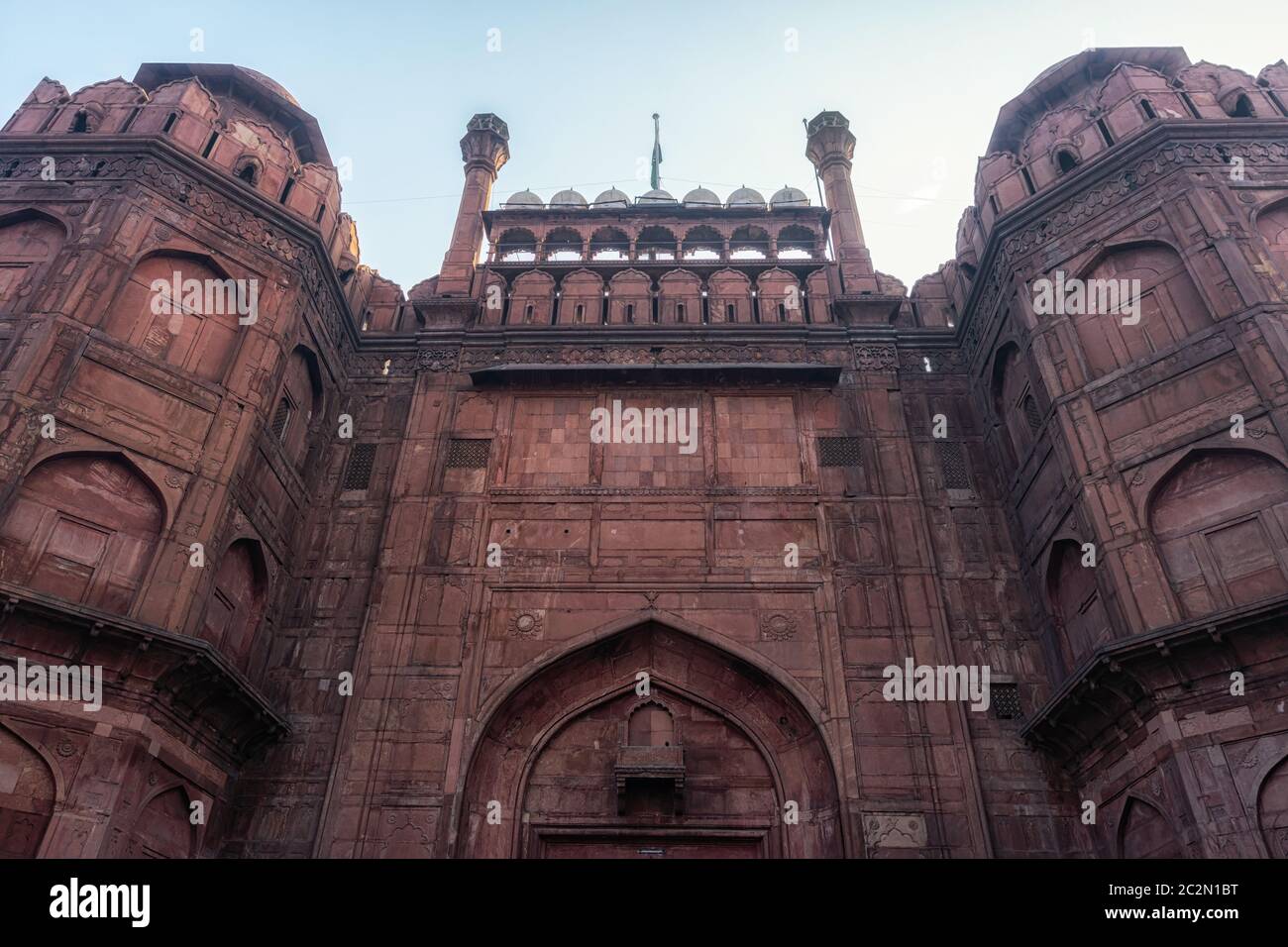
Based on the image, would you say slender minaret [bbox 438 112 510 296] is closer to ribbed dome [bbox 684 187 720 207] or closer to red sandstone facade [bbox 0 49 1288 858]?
red sandstone facade [bbox 0 49 1288 858]

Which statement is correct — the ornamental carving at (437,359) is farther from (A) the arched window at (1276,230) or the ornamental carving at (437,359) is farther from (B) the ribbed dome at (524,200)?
(A) the arched window at (1276,230)

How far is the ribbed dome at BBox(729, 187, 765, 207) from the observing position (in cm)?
2381

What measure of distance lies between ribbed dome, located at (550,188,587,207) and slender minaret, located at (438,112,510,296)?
174 cm

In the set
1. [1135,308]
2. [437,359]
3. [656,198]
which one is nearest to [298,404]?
[437,359]

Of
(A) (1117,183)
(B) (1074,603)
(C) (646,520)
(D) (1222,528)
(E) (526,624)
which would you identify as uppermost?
(A) (1117,183)

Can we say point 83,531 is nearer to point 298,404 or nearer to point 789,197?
point 298,404

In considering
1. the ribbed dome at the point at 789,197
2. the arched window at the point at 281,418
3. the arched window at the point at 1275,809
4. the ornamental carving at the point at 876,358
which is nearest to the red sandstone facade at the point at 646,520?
the arched window at the point at 1275,809

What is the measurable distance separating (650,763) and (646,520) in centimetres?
458

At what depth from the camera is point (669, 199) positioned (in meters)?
24.2

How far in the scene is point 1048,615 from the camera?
15.4 m

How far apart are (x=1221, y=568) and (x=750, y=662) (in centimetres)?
717

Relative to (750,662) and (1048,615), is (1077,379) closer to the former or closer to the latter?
(1048,615)

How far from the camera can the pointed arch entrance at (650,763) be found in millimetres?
14336
